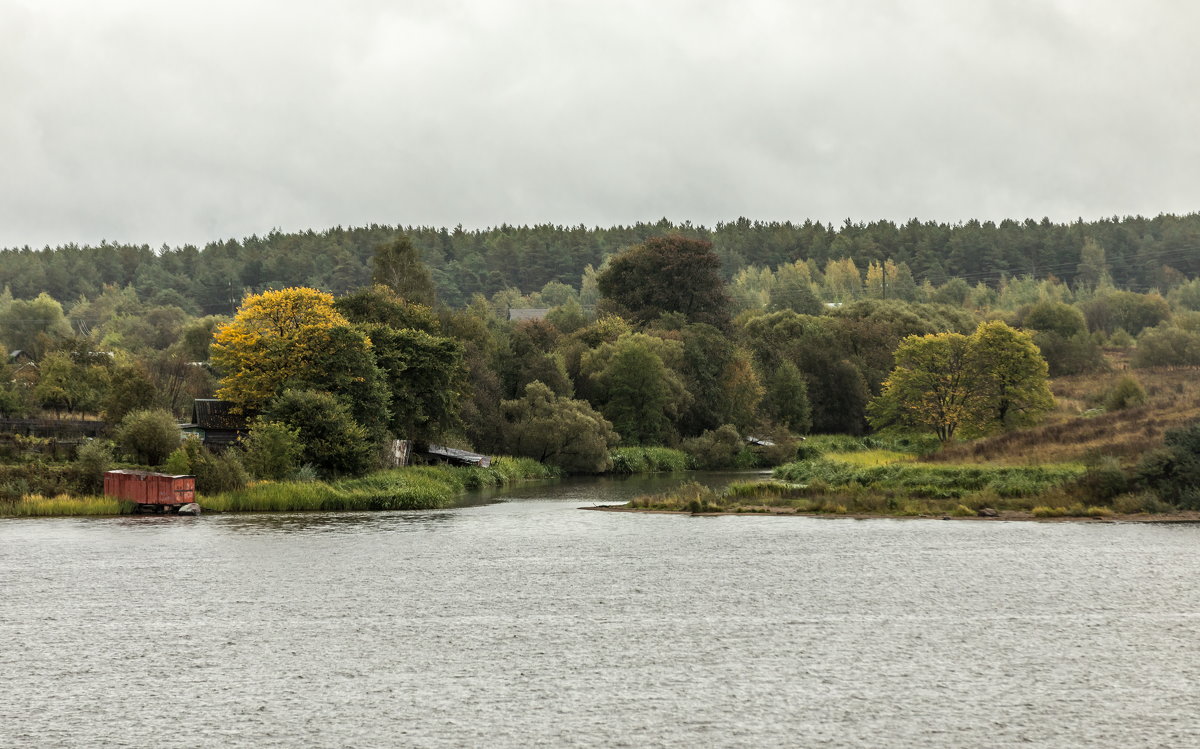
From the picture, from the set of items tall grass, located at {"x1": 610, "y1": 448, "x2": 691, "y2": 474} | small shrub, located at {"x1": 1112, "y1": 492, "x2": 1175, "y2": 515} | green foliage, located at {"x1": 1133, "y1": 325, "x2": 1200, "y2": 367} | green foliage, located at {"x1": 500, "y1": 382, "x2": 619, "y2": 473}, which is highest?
green foliage, located at {"x1": 1133, "y1": 325, "x2": 1200, "y2": 367}

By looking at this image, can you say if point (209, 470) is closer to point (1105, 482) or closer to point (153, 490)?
point (153, 490)

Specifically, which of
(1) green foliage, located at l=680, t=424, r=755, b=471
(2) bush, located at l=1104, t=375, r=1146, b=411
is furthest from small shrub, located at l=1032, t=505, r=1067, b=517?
(1) green foliage, located at l=680, t=424, r=755, b=471

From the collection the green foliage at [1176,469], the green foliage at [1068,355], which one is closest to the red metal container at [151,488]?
the green foliage at [1176,469]

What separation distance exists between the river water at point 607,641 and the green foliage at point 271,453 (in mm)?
16440

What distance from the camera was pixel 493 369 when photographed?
107688mm

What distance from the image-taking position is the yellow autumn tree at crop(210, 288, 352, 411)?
74.5 metres

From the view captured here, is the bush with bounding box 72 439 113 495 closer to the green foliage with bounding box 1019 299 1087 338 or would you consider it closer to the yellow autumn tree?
the yellow autumn tree

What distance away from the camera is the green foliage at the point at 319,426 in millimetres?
68188

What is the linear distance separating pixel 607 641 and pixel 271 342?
171 ft

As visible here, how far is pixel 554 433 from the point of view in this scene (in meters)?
97.6

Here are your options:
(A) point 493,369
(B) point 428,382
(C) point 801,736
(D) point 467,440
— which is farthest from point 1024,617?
(A) point 493,369

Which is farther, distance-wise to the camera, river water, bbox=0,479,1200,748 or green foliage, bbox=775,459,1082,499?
green foliage, bbox=775,459,1082,499

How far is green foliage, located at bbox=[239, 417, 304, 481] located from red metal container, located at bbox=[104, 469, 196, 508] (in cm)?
555

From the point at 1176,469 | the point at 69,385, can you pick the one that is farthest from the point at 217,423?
the point at 1176,469
